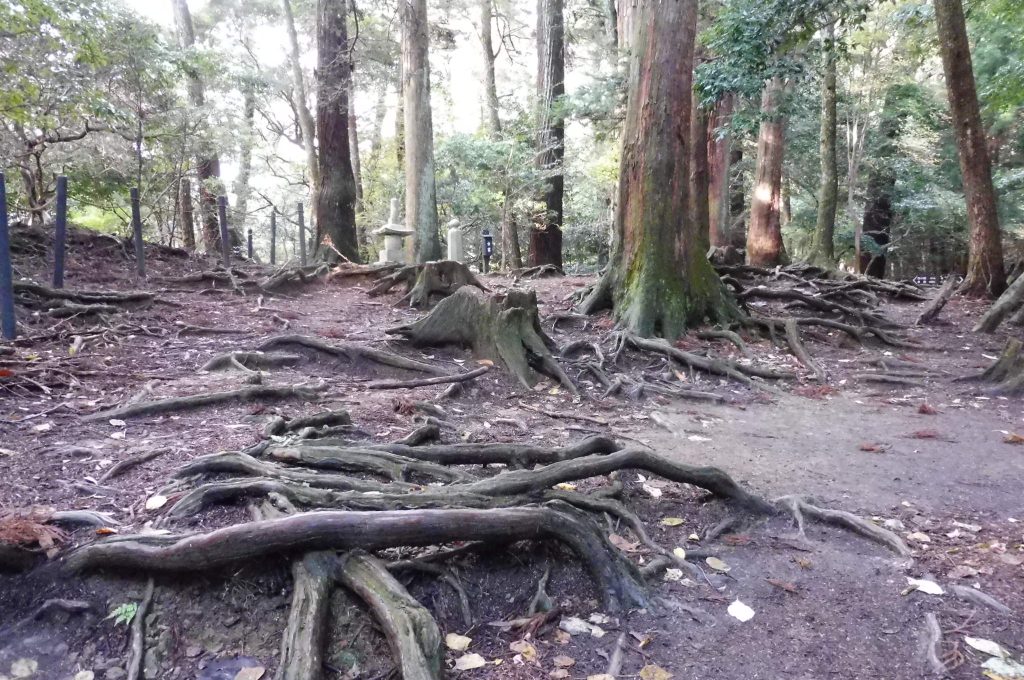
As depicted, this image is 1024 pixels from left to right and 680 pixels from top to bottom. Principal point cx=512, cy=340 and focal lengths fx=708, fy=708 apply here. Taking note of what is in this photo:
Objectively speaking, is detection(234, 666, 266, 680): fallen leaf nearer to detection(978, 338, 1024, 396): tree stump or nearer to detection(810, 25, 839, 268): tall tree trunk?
detection(978, 338, 1024, 396): tree stump

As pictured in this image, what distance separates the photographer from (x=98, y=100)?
11094 millimetres

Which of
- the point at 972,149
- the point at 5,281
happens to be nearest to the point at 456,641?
the point at 5,281

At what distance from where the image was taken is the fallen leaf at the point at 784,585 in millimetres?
3309

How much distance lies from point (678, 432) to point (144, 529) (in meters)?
4.06

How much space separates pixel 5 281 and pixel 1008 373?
9.28 metres

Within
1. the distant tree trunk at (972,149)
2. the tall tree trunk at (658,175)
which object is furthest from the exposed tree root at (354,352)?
the distant tree trunk at (972,149)

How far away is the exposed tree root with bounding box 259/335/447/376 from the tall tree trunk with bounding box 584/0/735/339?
112 inches

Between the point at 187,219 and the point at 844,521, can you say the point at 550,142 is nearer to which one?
the point at 187,219

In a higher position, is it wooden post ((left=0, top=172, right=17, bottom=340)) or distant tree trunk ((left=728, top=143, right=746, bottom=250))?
distant tree trunk ((left=728, top=143, right=746, bottom=250))

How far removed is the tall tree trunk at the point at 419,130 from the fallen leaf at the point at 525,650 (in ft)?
37.6

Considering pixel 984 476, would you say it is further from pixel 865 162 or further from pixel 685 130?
pixel 865 162

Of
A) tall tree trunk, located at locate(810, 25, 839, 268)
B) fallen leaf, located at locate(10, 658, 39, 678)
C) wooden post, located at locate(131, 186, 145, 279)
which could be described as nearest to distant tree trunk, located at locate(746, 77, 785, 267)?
tall tree trunk, located at locate(810, 25, 839, 268)

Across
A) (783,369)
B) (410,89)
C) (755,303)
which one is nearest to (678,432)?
(783,369)

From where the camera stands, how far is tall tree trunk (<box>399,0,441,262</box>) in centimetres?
1332
